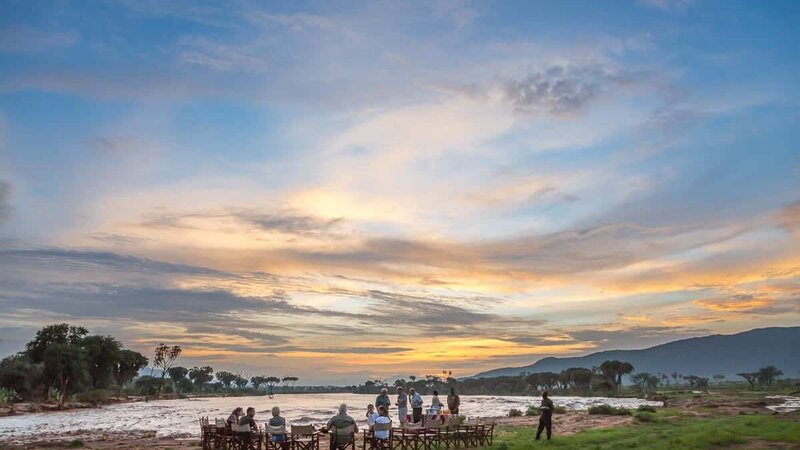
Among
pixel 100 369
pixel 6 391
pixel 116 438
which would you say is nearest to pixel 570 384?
pixel 100 369

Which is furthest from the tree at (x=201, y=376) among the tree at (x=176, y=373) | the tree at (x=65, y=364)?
the tree at (x=65, y=364)

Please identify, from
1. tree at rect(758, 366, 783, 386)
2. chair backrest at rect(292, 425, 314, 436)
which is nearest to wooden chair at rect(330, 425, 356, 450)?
chair backrest at rect(292, 425, 314, 436)

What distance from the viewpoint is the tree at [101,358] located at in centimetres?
10319

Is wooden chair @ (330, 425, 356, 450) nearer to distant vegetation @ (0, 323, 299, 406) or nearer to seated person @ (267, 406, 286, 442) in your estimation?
seated person @ (267, 406, 286, 442)

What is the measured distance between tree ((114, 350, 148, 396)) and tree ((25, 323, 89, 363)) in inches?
437

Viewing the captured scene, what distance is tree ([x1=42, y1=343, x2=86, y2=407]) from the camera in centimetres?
8869

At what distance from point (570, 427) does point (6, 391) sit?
83573mm

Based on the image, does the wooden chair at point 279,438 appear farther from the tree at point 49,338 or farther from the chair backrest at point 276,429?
the tree at point 49,338

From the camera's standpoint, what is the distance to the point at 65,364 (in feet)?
297

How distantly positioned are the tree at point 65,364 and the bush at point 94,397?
2.29 m

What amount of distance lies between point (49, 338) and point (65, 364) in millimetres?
10360

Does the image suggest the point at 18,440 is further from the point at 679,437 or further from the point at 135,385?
the point at 135,385

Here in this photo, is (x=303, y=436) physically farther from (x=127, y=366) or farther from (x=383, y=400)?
(x=127, y=366)

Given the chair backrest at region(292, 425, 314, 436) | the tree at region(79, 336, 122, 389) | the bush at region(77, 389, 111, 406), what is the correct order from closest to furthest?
the chair backrest at region(292, 425, 314, 436), the bush at region(77, 389, 111, 406), the tree at region(79, 336, 122, 389)
